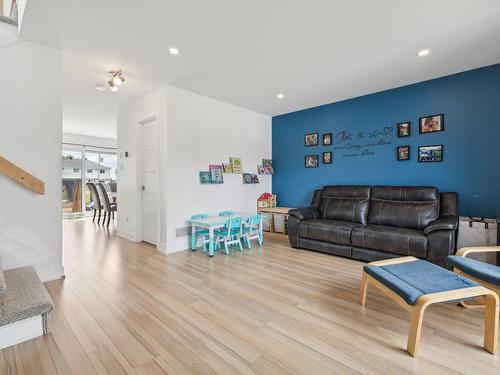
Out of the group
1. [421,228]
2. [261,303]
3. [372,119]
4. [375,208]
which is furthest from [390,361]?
[372,119]

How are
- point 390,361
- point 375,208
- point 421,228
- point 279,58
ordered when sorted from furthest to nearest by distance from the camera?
point 375,208, point 421,228, point 279,58, point 390,361

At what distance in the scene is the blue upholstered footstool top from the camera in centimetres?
168

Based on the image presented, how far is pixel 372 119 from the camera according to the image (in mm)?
4293

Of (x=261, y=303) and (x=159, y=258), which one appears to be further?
(x=159, y=258)

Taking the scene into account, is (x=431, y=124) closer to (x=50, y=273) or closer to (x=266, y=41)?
(x=266, y=41)

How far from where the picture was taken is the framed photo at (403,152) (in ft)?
12.9

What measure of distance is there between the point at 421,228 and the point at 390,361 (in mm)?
2418

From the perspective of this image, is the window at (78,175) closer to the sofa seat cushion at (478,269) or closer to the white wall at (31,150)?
the white wall at (31,150)

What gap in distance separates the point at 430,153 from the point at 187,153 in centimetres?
380

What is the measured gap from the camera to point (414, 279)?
6.15 feet

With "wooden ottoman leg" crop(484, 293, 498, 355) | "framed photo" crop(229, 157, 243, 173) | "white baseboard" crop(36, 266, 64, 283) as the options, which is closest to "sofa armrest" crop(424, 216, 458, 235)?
"wooden ottoman leg" crop(484, 293, 498, 355)

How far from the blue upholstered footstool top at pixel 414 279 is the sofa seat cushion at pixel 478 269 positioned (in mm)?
189

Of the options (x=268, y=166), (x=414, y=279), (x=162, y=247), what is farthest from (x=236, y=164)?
(x=414, y=279)

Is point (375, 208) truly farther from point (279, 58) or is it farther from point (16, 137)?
point (16, 137)
